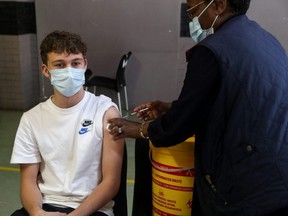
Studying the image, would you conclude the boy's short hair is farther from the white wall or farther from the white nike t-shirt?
the white wall

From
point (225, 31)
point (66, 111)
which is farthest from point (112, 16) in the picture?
point (225, 31)

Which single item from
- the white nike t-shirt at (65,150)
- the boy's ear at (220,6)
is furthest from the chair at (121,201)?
the boy's ear at (220,6)

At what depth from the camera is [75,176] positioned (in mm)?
1531

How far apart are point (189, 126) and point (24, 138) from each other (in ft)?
2.62

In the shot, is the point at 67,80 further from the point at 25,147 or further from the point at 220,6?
the point at 220,6

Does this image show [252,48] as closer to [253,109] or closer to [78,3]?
[253,109]

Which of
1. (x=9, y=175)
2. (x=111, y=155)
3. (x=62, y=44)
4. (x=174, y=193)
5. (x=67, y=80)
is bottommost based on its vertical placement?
(x=9, y=175)

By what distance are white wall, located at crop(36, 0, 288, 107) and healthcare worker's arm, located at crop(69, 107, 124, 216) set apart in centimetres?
360

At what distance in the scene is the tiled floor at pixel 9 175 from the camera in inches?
106

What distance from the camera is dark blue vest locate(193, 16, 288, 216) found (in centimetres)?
112

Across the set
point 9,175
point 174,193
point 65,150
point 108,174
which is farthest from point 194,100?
point 9,175

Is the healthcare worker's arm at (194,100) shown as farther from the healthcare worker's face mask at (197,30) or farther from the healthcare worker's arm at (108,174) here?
the healthcare worker's arm at (108,174)

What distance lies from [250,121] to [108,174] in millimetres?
694

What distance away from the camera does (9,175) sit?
3.20m
